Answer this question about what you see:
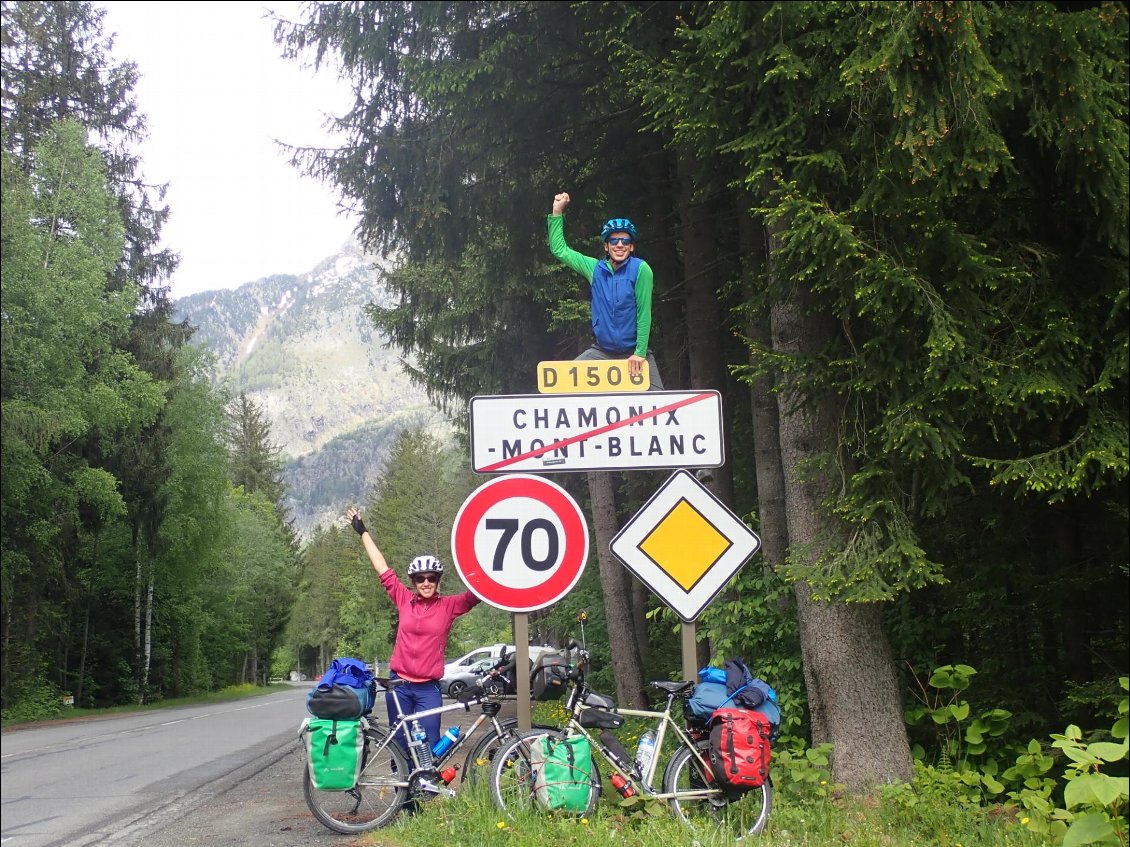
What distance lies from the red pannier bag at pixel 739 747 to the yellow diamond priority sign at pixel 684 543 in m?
0.68

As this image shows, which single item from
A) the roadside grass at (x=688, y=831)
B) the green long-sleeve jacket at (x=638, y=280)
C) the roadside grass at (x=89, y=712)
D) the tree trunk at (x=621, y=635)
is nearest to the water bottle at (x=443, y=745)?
the roadside grass at (x=688, y=831)

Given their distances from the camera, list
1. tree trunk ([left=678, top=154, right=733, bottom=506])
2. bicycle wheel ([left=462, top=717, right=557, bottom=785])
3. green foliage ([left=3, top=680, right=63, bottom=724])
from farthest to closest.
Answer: green foliage ([left=3, top=680, right=63, bottom=724]), tree trunk ([left=678, top=154, right=733, bottom=506]), bicycle wheel ([left=462, top=717, right=557, bottom=785])

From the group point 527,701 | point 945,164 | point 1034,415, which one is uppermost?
point 945,164

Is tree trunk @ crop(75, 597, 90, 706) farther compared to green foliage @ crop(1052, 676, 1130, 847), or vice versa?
tree trunk @ crop(75, 597, 90, 706)

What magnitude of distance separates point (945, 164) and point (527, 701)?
413cm

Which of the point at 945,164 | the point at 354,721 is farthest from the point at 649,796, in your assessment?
the point at 945,164

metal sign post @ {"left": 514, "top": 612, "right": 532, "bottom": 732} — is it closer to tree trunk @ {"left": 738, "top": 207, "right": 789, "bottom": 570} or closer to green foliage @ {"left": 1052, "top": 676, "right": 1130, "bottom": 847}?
green foliage @ {"left": 1052, "top": 676, "right": 1130, "bottom": 847}

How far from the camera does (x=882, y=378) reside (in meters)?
6.67

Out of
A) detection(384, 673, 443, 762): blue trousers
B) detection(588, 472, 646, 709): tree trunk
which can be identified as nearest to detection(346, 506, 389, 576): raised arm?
detection(384, 673, 443, 762): blue trousers

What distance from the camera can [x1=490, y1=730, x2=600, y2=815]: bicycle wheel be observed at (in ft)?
19.5

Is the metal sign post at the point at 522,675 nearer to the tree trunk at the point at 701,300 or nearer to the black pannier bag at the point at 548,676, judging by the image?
the black pannier bag at the point at 548,676

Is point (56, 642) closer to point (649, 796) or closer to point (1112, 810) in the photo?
point (649, 796)

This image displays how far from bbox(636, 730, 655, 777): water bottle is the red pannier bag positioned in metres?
0.39

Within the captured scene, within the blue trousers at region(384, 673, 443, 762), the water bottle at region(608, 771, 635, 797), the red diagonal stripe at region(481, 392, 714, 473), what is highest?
the red diagonal stripe at region(481, 392, 714, 473)
